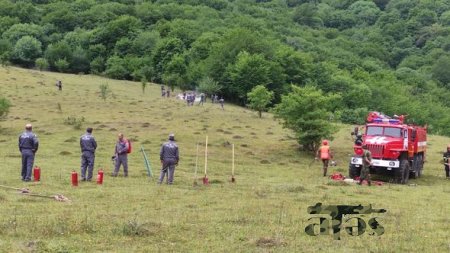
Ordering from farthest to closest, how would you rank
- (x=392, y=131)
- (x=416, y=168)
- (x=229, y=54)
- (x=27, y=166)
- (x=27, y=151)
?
(x=229, y=54)
(x=416, y=168)
(x=392, y=131)
(x=27, y=166)
(x=27, y=151)

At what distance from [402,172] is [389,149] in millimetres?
1224

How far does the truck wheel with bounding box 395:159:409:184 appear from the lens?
89.4 feet

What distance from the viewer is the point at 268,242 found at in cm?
1230

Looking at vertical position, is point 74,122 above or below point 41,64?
below

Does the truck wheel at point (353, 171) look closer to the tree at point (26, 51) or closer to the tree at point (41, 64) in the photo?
the tree at point (41, 64)

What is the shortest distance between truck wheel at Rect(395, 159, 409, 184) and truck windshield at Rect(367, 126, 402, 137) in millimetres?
1411

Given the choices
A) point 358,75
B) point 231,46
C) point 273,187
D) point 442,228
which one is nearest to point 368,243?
point 442,228

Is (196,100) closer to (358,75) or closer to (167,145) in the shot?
(167,145)

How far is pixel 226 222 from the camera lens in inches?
582

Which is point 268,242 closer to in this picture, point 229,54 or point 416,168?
point 416,168

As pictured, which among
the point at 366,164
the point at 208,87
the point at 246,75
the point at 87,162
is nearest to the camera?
the point at 87,162

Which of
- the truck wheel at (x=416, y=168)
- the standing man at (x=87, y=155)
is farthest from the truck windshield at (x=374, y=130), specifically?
the standing man at (x=87, y=155)

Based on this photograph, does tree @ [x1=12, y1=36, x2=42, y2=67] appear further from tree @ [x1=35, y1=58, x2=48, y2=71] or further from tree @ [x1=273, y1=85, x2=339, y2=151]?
tree @ [x1=273, y1=85, x2=339, y2=151]

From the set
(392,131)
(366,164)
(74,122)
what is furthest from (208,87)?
(366,164)
